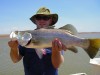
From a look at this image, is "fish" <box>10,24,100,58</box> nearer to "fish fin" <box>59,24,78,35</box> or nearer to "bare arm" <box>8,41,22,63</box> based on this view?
"fish fin" <box>59,24,78,35</box>

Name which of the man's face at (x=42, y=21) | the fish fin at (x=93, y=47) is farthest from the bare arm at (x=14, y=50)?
the fish fin at (x=93, y=47)

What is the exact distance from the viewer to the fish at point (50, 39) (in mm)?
3691

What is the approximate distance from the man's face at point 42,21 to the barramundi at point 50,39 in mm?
260

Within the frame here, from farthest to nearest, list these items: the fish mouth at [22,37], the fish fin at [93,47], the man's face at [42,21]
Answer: the man's face at [42,21] < the fish fin at [93,47] < the fish mouth at [22,37]

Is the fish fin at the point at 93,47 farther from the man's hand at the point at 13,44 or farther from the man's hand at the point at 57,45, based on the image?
the man's hand at the point at 13,44

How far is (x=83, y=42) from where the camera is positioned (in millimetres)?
3828

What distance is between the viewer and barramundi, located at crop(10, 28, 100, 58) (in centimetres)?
369

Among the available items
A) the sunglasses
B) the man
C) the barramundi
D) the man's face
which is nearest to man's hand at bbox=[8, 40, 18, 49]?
the man

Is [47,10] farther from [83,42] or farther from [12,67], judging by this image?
[12,67]

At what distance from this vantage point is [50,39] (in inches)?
147

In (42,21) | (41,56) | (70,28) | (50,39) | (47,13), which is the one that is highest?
(47,13)

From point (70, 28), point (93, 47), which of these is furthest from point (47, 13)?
point (93, 47)

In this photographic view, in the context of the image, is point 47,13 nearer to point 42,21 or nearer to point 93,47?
point 42,21

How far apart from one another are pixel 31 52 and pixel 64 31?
0.68m
